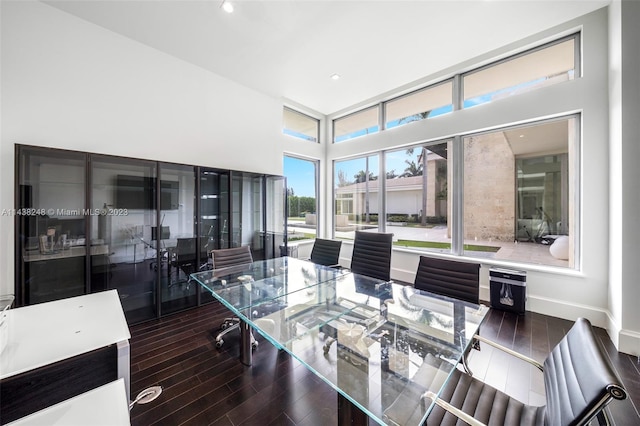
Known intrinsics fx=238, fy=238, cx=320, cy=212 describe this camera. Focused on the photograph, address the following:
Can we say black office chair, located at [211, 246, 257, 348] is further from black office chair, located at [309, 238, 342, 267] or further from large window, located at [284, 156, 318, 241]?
large window, located at [284, 156, 318, 241]

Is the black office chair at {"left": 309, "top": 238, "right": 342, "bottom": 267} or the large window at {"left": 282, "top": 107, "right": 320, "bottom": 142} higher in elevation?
the large window at {"left": 282, "top": 107, "right": 320, "bottom": 142}

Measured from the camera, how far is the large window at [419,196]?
4207 mm

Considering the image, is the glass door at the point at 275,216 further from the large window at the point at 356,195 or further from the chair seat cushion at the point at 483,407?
the chair seat cushion at the point at 483,407

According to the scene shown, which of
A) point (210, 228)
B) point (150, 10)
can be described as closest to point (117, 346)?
point (210, 228)

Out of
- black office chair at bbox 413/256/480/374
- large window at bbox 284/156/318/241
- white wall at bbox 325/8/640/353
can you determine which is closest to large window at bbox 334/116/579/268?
white wall at bbox 325/8/640/353

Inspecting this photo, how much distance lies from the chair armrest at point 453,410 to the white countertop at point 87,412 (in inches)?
43.8

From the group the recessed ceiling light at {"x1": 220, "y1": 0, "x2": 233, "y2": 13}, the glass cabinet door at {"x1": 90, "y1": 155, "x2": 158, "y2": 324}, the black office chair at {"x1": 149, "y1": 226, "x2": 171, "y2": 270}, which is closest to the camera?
the recessed ceiling light at {"x1": 220, "y1": 0, "x2": 233, "y2": 13}

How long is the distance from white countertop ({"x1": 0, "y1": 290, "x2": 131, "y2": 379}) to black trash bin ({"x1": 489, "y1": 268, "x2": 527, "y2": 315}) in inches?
156

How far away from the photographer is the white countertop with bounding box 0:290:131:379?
0.99 metres

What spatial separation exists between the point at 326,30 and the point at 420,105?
235 cm

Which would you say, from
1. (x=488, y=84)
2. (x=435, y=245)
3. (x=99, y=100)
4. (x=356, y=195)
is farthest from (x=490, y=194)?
(x=99, y=100)

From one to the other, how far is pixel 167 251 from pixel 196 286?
62cm

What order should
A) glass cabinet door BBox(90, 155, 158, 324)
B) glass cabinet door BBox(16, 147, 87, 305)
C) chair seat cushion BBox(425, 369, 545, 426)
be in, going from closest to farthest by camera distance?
chair seat cushion BBox(425, 369, 545, 426) < glass cabinet door BBox(16, 147, 87, 305) < glass cabinet door BBox(90, 155, 158, 324)

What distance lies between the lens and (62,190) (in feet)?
8.26
